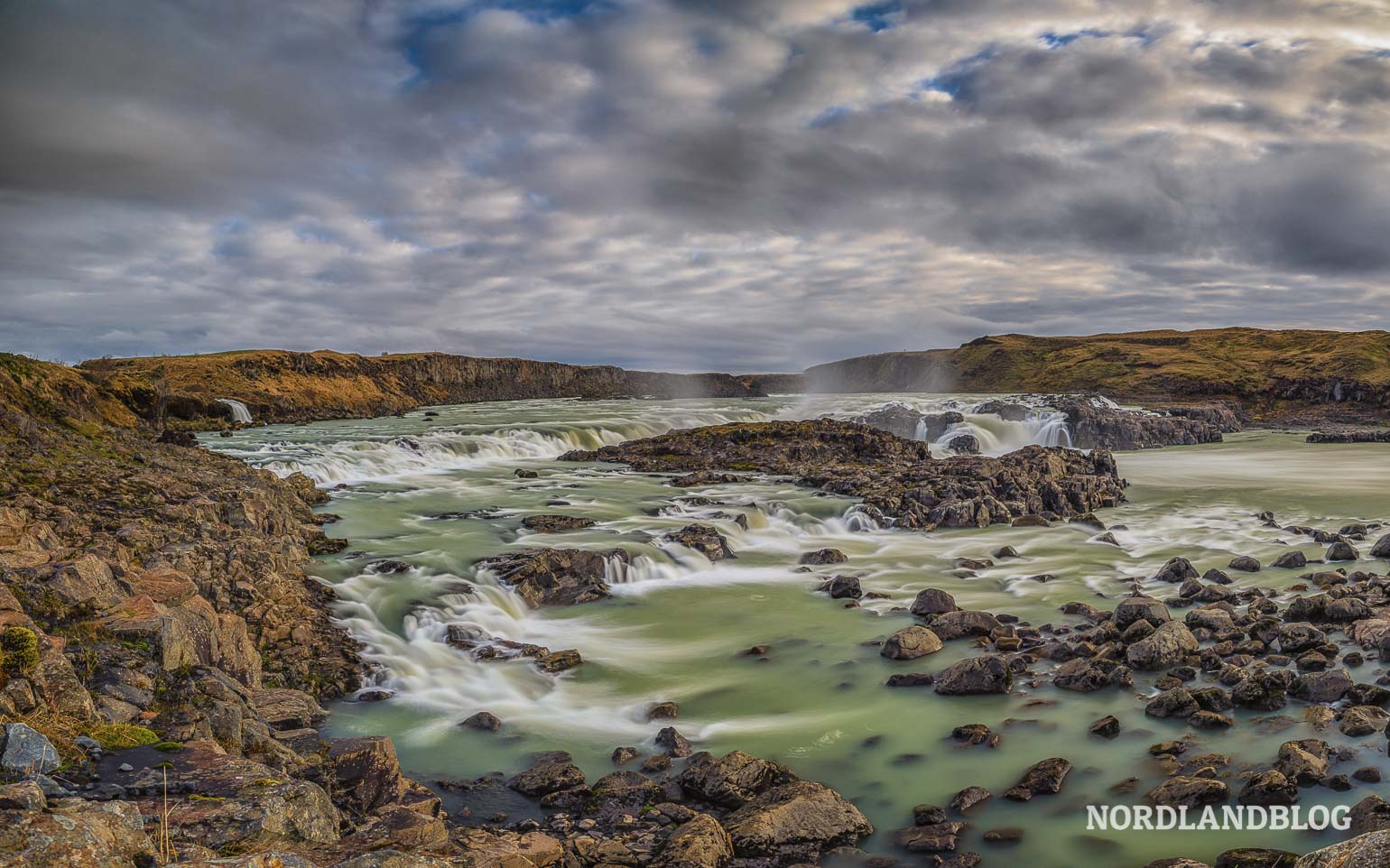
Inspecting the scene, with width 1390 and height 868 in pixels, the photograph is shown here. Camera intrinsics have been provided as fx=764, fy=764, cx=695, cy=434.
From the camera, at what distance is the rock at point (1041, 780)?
8.70 meters

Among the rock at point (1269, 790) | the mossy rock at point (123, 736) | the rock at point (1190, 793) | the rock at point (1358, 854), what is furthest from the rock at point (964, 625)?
the mossy rock at point (123, 736)

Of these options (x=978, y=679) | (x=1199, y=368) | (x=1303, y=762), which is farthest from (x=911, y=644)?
(x=1199, y=368)

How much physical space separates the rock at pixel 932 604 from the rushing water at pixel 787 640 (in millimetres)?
459

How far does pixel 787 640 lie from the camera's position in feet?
49.4

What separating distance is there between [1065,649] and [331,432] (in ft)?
189

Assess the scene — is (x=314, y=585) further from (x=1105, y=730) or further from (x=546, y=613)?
(x=1105, y=730)

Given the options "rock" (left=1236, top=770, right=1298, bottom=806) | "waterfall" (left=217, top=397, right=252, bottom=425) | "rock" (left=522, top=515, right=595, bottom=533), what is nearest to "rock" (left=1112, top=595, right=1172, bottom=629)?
"rock" (left=1236, top=770, right=1298, bottom=806)

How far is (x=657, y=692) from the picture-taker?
12.7m

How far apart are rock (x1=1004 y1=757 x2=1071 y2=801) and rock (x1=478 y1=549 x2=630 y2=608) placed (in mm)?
10685

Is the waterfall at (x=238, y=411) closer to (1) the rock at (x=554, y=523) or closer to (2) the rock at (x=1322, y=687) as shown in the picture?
(1) the rock at (x=554, y=523)

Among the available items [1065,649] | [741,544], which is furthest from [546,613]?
[1065,649]

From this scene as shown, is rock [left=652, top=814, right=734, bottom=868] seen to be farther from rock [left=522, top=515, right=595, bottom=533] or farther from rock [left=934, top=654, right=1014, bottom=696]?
rock [left=522, top=515, right=595, bottom=533]

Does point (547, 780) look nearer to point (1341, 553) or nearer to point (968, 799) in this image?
point (968, 799)

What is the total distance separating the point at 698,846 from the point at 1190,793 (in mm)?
5401
